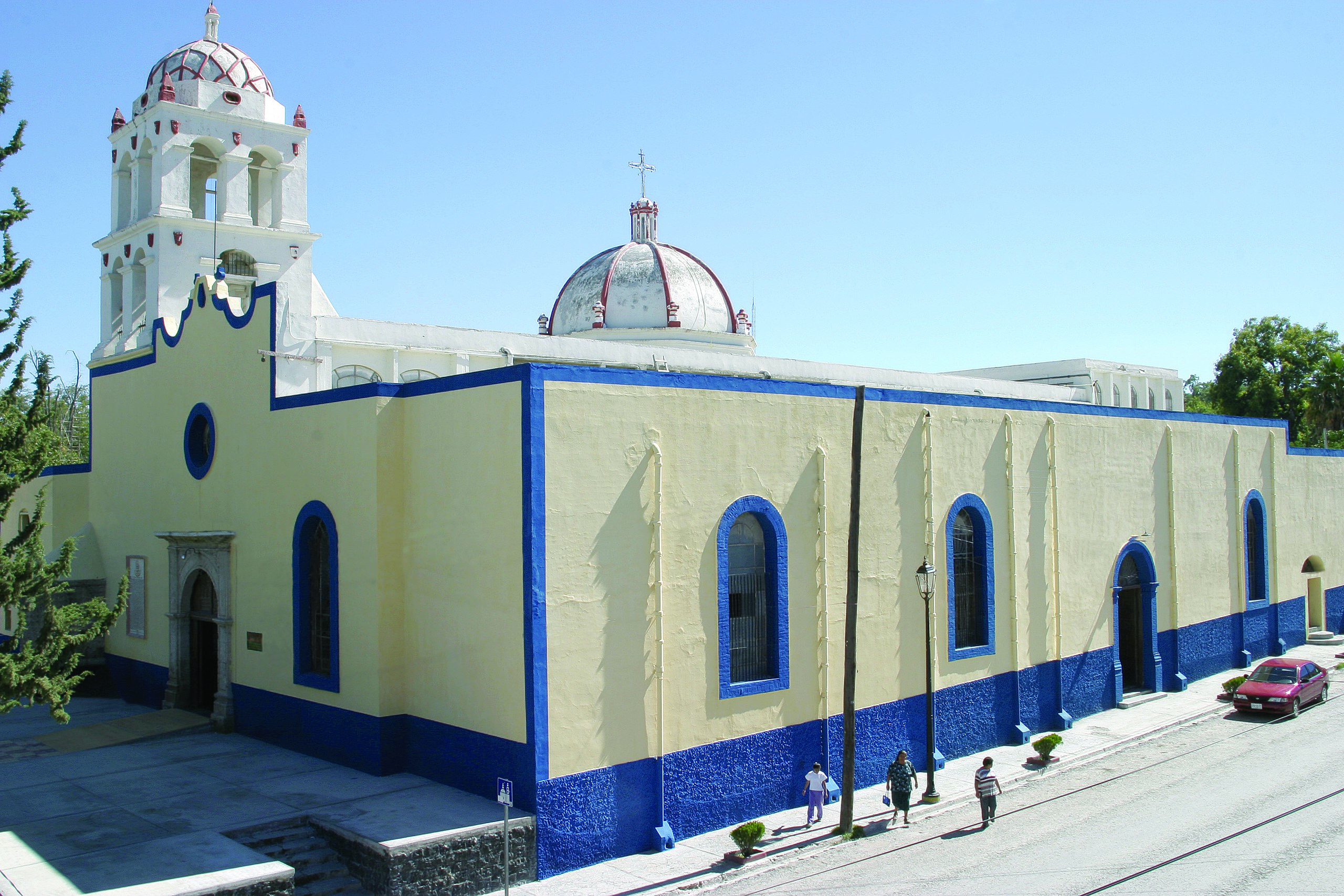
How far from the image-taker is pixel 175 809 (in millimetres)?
13922

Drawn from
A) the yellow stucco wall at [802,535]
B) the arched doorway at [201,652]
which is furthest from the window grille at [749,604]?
the arched doorway at [201,652]

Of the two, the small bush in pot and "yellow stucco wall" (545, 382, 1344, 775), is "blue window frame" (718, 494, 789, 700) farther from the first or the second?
the small bush in pot

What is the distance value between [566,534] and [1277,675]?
18.3 metres

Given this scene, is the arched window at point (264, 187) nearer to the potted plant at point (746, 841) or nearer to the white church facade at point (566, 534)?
the white church facade at point (566, 534)

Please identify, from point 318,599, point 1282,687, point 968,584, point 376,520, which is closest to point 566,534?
point 376,520

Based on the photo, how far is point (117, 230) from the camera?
25219mm

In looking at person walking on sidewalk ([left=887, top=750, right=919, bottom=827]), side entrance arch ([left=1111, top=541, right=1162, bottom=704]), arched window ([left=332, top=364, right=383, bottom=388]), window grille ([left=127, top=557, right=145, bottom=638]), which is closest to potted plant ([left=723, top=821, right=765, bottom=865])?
person walking on sidewalk ([left=887, top=750, right=919, bottom=827])

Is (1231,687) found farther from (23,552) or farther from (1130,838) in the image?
(23,552)

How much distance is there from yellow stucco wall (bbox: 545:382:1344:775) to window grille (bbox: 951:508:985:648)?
41 cm

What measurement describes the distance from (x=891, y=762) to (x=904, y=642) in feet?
6.68

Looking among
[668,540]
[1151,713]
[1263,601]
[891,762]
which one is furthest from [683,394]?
[1263,601]

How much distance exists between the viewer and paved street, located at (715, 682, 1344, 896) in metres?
13.0

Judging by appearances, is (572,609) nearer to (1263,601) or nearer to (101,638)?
(101,638)

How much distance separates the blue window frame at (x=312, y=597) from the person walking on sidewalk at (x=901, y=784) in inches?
354
